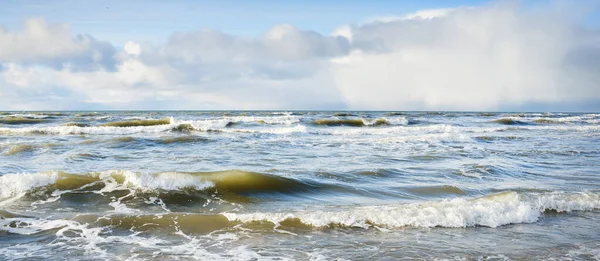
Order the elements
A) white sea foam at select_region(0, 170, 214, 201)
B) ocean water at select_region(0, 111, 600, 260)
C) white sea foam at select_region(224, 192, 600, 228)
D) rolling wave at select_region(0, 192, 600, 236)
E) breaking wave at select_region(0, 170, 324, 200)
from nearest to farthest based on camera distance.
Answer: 1. ocean water at select_region(0, 111, 600, 260)
2. rolling wave at select_region(0, 192, 600, 236)
3. white sea foam at select_region(224, 192, 600, 228)
4. white sea foam at select_region(0, 170, 214, 201)
5. breaking wave at select_region(0, 170, 324, 200)

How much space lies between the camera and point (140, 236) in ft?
20.3

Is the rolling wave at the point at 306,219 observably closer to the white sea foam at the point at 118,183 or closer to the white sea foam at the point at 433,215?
the white sea foam at the point at 433,215

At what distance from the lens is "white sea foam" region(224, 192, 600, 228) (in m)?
6.84

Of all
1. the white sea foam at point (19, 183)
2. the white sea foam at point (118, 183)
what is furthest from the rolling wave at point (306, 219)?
the white sea foam at point (118, 183)

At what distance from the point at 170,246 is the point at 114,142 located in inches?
560

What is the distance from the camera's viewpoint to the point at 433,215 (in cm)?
700

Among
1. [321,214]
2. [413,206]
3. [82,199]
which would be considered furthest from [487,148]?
[82,199]

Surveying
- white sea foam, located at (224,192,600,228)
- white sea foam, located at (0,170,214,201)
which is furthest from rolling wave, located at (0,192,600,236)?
white sea foam, located at (0,170,214,201)

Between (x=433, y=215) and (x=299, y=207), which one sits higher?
(x=433, y=215)

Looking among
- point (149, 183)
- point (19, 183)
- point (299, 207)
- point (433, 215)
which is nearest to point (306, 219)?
point (299, 207)

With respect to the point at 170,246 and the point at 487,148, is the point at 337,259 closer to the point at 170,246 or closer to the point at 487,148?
the point at 170,246

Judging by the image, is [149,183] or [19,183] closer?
[19,183]

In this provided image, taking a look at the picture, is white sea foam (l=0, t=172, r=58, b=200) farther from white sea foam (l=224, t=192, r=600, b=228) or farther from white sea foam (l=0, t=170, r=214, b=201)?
white sea foam (l=224, t=192, r=600, b=228)

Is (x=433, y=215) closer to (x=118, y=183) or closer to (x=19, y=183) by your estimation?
(x=118, y=183)
